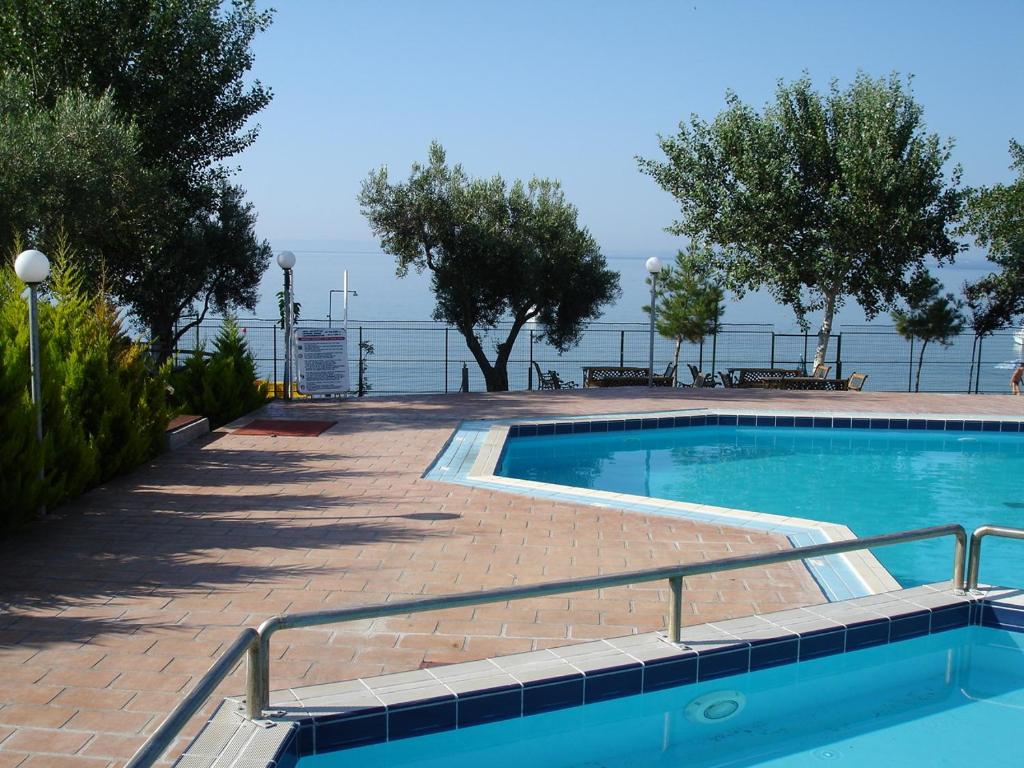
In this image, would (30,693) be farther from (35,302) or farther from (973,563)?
(973,563)

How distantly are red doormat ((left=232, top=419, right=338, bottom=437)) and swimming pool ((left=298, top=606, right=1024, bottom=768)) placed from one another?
24.6 feet

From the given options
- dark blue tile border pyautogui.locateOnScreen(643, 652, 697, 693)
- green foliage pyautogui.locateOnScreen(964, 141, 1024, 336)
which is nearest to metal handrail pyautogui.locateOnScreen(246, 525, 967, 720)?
dark blue tile border pyautogui.locateOnScreen(643, 652, 697, 693)

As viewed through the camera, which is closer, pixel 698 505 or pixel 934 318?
pixel 698 505

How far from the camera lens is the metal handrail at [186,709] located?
2699 mm

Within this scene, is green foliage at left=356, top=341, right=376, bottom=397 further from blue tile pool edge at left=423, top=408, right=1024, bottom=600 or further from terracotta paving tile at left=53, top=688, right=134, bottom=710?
terracotta paving tile at left=53, top=688, right=134, bottom=710

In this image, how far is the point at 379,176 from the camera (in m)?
18.8

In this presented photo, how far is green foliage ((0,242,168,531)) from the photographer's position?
6.59 metres

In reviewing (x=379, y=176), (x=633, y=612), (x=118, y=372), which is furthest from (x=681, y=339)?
(x=633, y=612)

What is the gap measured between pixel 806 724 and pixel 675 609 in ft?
3.49

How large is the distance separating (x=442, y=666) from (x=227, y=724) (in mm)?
1099

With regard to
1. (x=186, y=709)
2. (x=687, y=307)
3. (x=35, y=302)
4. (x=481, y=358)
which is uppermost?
(x=687, y=307)

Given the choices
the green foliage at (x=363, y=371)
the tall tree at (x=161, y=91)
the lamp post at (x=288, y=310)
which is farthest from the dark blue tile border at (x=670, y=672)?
the green foliage at (x=363, y=371)

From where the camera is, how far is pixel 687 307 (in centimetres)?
2386

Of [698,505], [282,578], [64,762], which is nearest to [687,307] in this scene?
[698,505]
